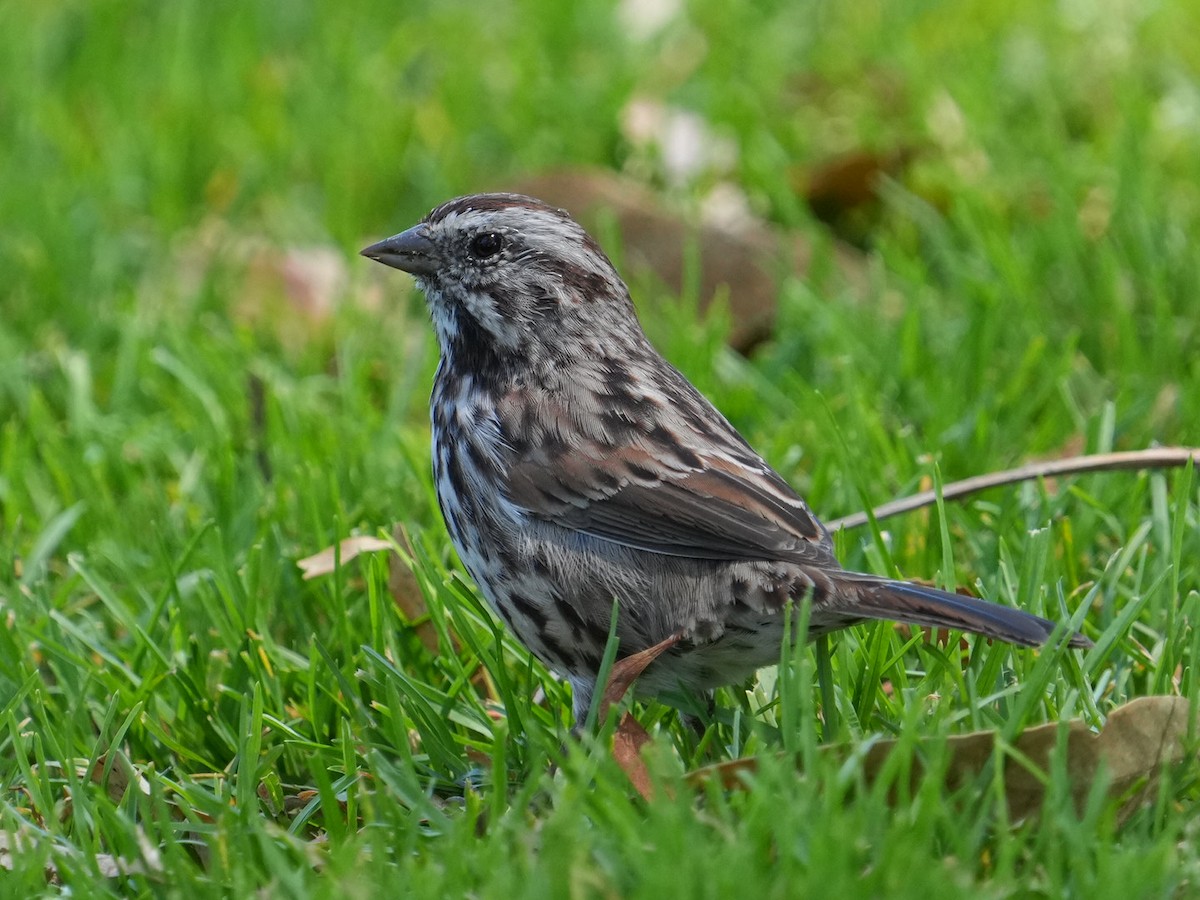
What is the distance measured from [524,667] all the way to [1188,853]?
1.60 meters

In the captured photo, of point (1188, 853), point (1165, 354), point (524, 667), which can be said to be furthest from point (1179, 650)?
point (1165, 354)

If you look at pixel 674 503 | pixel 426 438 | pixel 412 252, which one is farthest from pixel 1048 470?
pixel 426 438

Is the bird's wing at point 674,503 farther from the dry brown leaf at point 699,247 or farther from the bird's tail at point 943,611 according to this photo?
the dry brown leaf at point 699,247

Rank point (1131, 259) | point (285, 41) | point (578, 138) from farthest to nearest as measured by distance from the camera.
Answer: point (285, 41)
point (578, 138)
point (1131, 259)

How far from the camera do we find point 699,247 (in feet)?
19.5

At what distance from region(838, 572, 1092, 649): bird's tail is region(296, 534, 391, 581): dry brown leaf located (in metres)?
→ 1.25

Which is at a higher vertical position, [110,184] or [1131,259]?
[110,184]

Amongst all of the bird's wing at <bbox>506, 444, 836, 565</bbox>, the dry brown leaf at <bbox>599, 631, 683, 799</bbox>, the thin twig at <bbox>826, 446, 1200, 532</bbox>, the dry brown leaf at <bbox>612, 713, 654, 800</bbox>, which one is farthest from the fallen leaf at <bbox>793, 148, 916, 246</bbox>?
the dry brown leaf at <bbox>612, 713, 654, 800</bbox>

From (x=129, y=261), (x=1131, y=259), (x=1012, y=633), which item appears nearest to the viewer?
(x=1012, y=633)

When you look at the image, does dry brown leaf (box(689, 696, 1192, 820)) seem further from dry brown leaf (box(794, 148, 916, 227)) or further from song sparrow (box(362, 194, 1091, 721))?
dry brown leaf (box(794, 148, 916, 227))

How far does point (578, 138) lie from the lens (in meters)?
6.78

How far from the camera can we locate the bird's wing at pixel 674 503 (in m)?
3.42

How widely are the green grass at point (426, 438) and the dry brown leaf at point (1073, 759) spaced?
2.1 inches

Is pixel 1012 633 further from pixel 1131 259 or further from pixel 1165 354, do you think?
pixel 1131 259
